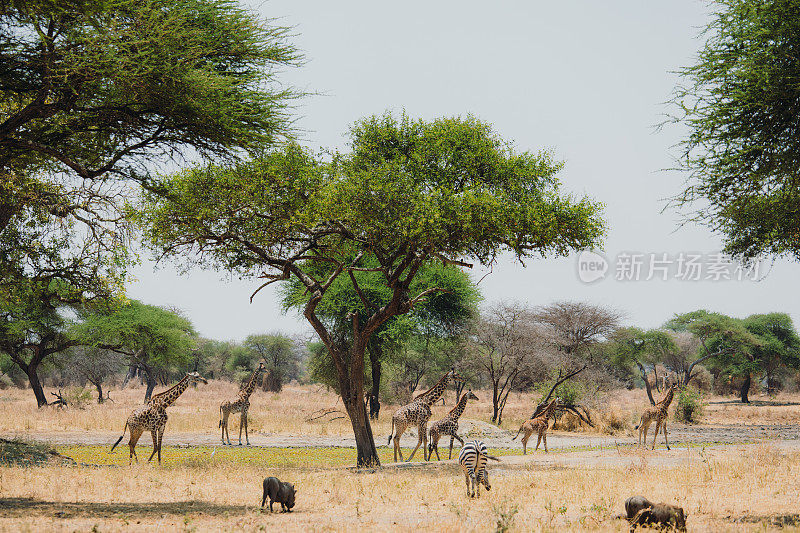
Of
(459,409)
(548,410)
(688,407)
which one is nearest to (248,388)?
(459,409)

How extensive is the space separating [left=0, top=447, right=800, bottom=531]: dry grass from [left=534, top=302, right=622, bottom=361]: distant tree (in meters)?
31.8

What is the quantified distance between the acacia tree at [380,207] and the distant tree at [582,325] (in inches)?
1266

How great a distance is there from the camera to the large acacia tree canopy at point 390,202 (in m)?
15.3

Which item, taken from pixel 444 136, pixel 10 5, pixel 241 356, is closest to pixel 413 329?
pixel 444 136

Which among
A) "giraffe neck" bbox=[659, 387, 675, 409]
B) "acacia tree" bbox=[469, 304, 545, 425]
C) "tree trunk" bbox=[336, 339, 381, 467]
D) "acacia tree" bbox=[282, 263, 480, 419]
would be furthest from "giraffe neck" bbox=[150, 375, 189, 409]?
"acacia tree" bbox=[469, 304, 545, 425]

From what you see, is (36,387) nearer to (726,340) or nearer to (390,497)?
(390,497)

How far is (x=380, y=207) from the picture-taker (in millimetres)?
15414

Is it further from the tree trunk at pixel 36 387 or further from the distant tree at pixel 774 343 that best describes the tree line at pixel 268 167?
the distant tree at pixel 774 343

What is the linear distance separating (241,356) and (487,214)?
66138 millimetres

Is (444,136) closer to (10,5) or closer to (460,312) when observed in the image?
(10,5)

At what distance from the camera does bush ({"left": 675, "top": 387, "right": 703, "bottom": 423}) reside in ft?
113

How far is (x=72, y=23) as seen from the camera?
10.3 metres

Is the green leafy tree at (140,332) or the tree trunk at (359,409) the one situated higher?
the green leafy tree at (140,332)

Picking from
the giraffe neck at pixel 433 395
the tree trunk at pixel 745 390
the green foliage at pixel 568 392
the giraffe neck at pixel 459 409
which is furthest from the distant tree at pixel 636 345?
the giraffe neck at pixel 459 409
